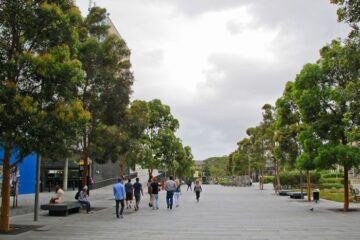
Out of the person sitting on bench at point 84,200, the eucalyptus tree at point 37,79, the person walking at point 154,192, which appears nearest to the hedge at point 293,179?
the person walking at point 154,192

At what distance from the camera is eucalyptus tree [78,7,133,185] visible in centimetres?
2370

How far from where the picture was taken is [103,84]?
24406mm

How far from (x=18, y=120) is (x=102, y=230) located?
4804 mm

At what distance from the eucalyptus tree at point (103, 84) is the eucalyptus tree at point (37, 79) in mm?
8594

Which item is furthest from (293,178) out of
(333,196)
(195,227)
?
Answer: (195,227)

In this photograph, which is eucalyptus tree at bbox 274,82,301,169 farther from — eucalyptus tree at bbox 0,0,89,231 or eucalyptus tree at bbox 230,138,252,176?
eucalyptus tree at bbox 230,138,252,176

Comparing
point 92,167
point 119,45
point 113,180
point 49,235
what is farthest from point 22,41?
point 113,180

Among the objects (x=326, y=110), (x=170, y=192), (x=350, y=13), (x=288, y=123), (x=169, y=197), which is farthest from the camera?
(x=288, y=123)

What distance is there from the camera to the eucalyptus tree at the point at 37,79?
504 inches

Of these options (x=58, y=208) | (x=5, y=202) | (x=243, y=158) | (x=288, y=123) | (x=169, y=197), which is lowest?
(x=58, y=208)

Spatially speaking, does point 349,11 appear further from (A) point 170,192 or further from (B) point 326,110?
(A) point 170,192

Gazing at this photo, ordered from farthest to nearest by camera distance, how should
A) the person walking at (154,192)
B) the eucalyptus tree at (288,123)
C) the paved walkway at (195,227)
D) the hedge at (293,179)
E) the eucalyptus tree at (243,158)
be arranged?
the eucalyptus tree at (243,158), the hedge at (293,179), the eucalyptus tree at (288,123), the person walking at (154,192), the paved walkway at (195,227)

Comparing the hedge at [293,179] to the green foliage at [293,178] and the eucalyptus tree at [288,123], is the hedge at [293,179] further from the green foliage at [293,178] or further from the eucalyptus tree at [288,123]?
the eucalyptus tree at [288,123]

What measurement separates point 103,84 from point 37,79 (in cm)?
1063
